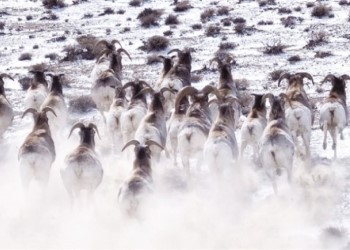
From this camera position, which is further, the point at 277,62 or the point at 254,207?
the point at 277,62

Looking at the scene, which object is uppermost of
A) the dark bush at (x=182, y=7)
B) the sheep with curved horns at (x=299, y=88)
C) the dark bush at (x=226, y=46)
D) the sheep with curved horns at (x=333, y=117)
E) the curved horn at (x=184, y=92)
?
the curved horn at (x=184, y=92)

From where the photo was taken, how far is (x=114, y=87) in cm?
1741

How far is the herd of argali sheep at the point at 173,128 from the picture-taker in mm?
12164

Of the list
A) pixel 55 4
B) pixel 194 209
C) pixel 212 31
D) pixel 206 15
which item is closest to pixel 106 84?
pixel 194 209

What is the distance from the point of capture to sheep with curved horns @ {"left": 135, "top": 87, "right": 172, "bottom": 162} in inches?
540

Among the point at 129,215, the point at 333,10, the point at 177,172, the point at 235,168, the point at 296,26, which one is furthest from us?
the point at 333,10

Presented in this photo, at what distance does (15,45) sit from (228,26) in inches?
368

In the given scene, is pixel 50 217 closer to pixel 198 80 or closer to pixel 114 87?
pixel 114 87

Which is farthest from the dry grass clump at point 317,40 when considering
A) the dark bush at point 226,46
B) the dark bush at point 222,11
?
the dark bush at point 222,11

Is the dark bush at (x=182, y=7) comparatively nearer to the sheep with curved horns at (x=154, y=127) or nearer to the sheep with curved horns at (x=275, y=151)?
the sheep with curved horns at (x=154, y=127)

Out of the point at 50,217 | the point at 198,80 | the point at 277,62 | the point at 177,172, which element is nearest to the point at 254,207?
the point at 177,172

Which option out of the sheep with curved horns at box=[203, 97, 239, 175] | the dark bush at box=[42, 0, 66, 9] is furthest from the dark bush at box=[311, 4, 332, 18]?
the sheep with curved horns at box=[203, 97, 239, 175]

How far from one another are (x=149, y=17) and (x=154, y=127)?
1798 cm

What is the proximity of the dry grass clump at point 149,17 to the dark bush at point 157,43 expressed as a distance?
12.6 feet
